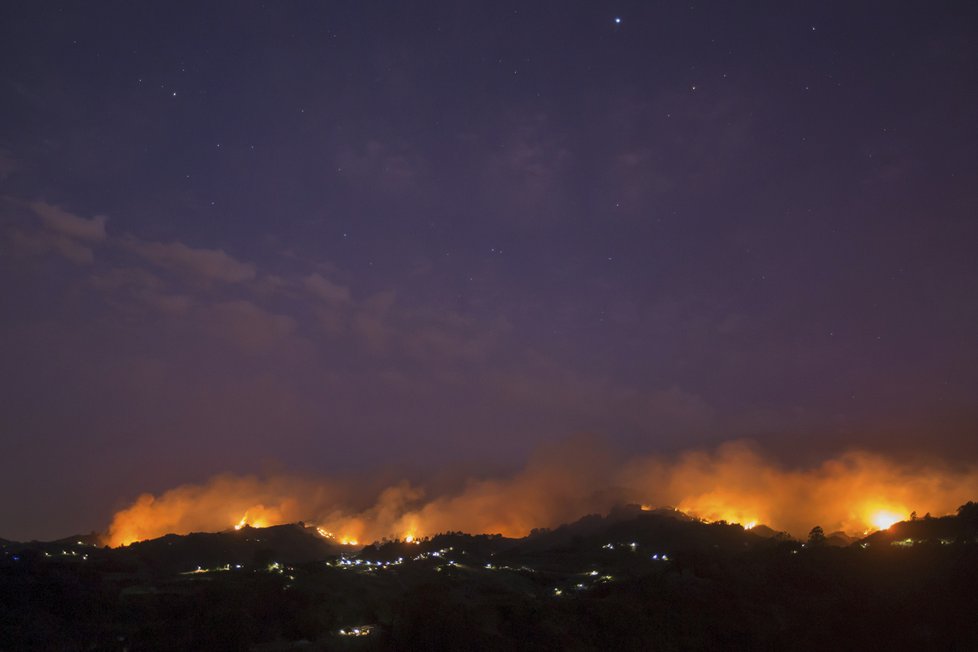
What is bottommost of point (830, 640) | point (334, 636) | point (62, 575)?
point (830, 640)

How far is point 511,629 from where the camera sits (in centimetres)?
3006

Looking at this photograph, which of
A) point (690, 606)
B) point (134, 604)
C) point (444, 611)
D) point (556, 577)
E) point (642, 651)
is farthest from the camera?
point (556, 577)

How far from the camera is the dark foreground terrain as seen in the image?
2805cm

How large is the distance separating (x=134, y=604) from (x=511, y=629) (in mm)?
21562

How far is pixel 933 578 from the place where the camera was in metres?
32.2

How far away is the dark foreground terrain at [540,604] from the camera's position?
92.0 ft

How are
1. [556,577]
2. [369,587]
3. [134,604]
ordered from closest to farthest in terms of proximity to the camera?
[134,604]
[369,587]
[556,577]

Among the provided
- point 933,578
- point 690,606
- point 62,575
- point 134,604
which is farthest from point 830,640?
point 62,575

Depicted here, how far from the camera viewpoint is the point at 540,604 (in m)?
33.0

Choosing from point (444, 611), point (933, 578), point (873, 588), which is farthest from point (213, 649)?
point (933, 578)

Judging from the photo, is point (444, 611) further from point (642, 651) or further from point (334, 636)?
point (642, 651)

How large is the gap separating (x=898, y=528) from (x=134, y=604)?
53.8m

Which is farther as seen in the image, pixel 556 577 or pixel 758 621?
pixel 556 577

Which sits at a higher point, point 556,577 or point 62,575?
point 62,575
